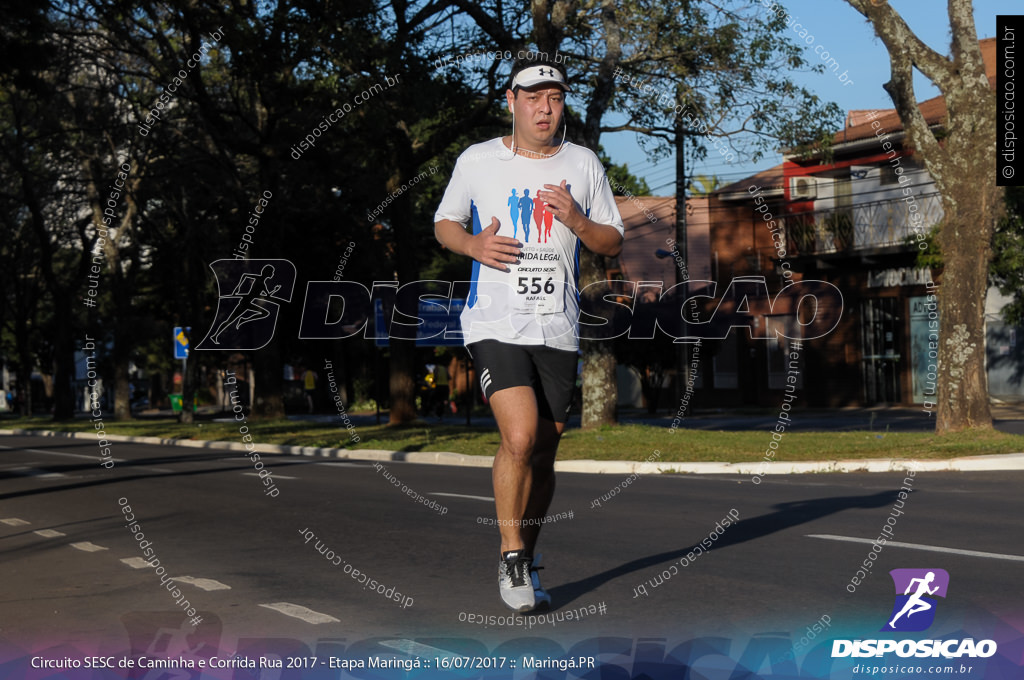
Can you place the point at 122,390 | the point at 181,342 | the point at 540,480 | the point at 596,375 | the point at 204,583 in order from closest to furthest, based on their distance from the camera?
the point at 540,480
the point at 204,583
the point at 596,375
the point at 181,342
the point at 122,390

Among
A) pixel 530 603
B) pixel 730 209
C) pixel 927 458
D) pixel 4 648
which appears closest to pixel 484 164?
pixel 530 603

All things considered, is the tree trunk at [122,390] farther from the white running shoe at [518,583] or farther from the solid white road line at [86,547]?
the white running shoe at [518,583]

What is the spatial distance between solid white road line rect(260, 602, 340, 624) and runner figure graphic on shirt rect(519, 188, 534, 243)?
1968 mm

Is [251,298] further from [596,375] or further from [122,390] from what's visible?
[596,375]

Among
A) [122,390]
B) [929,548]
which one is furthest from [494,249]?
[122,390]

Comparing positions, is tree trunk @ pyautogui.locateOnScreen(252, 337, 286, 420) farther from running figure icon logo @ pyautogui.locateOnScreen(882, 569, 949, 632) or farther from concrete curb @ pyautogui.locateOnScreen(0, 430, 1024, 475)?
running figure icon logo @ pyautogui.locateOnScreen(882, 569, 949, 632)

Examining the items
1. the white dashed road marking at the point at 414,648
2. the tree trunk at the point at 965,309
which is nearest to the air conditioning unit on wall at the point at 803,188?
the tree trunk at the point at 965,309

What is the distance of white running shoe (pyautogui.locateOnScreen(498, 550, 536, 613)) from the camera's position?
5.30 meters

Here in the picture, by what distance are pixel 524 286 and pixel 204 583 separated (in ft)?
8.61

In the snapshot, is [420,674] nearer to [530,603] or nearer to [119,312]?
[530,603]

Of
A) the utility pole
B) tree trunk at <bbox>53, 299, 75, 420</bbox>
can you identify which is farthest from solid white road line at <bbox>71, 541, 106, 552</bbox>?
tree trunk at <bbox>53, 299, 75, 420</bbox>

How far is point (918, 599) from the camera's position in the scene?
5488mm

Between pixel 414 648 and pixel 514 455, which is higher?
pixel 514 455

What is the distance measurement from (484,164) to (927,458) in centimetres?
1062
